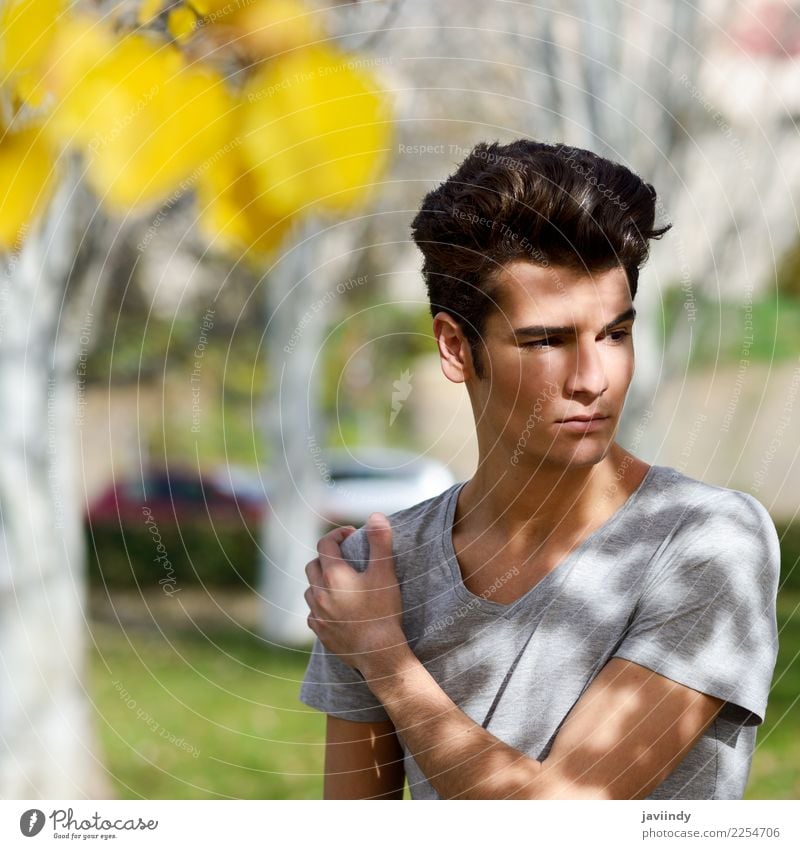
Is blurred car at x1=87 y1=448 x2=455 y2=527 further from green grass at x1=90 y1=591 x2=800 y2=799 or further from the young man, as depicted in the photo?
green grass at x1=90 y1=591 x2=800 y2=799

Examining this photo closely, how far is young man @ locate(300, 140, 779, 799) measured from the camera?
2.72 ft

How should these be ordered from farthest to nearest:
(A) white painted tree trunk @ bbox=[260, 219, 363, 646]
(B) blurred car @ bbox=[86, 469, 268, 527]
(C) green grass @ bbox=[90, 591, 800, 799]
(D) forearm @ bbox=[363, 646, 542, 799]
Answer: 1. (B) blurred car @ bbox=[86, 469, 268, 527]
2. (A) white painted tree trunk @ bbox=[260, 219, 363, 646]
3. (C) green grass @ bbox=[90, 591, 800, 799]
4. (D) forearm @ bbox=[363, 646, 542, 799]

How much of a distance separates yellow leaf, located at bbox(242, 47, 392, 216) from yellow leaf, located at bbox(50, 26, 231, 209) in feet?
0.09

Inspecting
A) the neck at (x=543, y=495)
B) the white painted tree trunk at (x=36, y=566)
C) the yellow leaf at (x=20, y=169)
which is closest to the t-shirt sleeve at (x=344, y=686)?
the neck at (x=543, y=495)

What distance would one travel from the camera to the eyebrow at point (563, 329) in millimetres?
905

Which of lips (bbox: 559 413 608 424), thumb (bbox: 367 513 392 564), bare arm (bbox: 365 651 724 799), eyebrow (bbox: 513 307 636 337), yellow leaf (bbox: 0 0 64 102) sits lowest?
bare arm (bbox: 365 651 724 799)

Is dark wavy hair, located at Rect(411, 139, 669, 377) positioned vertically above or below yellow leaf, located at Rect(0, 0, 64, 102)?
below

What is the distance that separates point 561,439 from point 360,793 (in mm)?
386

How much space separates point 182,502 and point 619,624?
141 inches

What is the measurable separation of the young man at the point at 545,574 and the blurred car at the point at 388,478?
23 cm

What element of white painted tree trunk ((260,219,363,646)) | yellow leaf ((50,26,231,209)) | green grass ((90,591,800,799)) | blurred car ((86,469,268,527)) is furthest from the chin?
blurred car ((86,469,268,527))

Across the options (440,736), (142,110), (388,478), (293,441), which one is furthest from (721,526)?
(293,441)

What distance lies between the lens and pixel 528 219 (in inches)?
34.9

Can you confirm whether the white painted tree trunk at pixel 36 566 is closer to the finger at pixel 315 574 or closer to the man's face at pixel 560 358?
the finger at pixel 315 574
